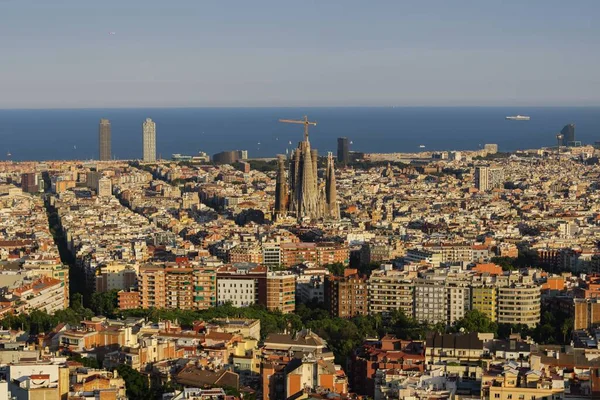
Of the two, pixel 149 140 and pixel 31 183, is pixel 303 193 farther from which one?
pixel 149 140

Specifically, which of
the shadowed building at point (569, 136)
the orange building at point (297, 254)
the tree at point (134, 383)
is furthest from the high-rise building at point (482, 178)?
the tree at point (134, 383)

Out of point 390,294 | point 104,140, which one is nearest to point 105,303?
point 390,294

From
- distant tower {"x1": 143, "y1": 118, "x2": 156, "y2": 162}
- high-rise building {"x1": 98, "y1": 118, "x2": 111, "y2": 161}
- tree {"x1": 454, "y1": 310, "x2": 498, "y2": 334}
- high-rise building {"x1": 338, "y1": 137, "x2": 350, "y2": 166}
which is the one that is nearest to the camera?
tree {"x1": 454, "y1": 310, "x2": 498, "y2": 334}

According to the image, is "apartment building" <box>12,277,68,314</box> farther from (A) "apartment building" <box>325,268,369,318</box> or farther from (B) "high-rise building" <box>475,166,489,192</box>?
(B) "high-rise building" <box>475,166,489,192</box>

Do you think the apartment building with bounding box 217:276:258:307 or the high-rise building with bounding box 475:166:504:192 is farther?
the high-rise building with bounding box 475:166:504:192

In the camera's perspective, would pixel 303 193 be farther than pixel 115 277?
Yes

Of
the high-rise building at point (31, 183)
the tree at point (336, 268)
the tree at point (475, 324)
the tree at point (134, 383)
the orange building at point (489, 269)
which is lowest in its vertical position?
the high-rise building at point (31, 183)

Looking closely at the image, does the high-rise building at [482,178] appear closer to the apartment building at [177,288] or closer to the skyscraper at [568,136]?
the skyscraper at [568,136]

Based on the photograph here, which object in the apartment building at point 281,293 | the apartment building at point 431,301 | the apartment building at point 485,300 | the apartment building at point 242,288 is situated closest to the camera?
the apartment building at point 485,300

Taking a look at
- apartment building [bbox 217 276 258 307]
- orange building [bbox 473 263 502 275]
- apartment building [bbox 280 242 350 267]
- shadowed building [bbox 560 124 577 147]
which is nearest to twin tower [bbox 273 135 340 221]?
apartment building [bbox 280 242 350 267]
